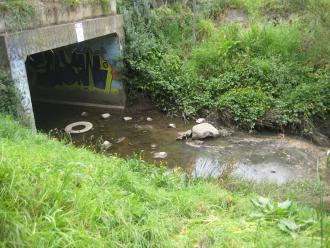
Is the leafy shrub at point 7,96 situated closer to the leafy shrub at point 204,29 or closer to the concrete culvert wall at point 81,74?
the concrete culvert wall at point 81,74

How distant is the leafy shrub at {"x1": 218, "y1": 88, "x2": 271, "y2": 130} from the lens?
9.05 meters

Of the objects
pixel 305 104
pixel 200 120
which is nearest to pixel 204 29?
pixel 200 120

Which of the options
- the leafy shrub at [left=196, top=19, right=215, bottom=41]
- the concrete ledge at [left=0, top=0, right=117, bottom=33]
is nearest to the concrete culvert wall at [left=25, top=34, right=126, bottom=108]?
the concrete ledge at [left=0, top=0, right=117, bottom=33]

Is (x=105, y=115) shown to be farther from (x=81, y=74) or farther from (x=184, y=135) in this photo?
(x=184, y=135)

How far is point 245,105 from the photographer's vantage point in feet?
30.3

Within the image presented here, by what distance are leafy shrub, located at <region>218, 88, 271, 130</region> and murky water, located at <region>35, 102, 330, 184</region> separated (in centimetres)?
39

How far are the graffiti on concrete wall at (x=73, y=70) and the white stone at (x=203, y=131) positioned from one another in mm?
3377

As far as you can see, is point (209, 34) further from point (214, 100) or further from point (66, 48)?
point (66, 48)

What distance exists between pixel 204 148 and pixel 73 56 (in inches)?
224

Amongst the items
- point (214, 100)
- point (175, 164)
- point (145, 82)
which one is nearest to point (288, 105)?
point (214, 100)

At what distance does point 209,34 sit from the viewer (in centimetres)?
1277

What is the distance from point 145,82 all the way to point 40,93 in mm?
4151

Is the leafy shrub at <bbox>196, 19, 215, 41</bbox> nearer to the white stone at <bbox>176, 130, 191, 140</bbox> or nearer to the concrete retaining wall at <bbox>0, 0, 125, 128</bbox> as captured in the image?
the concrete retaining wall at <bbox>0, 0, 125, 128</bbox>

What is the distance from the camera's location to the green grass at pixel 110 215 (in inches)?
98.8
